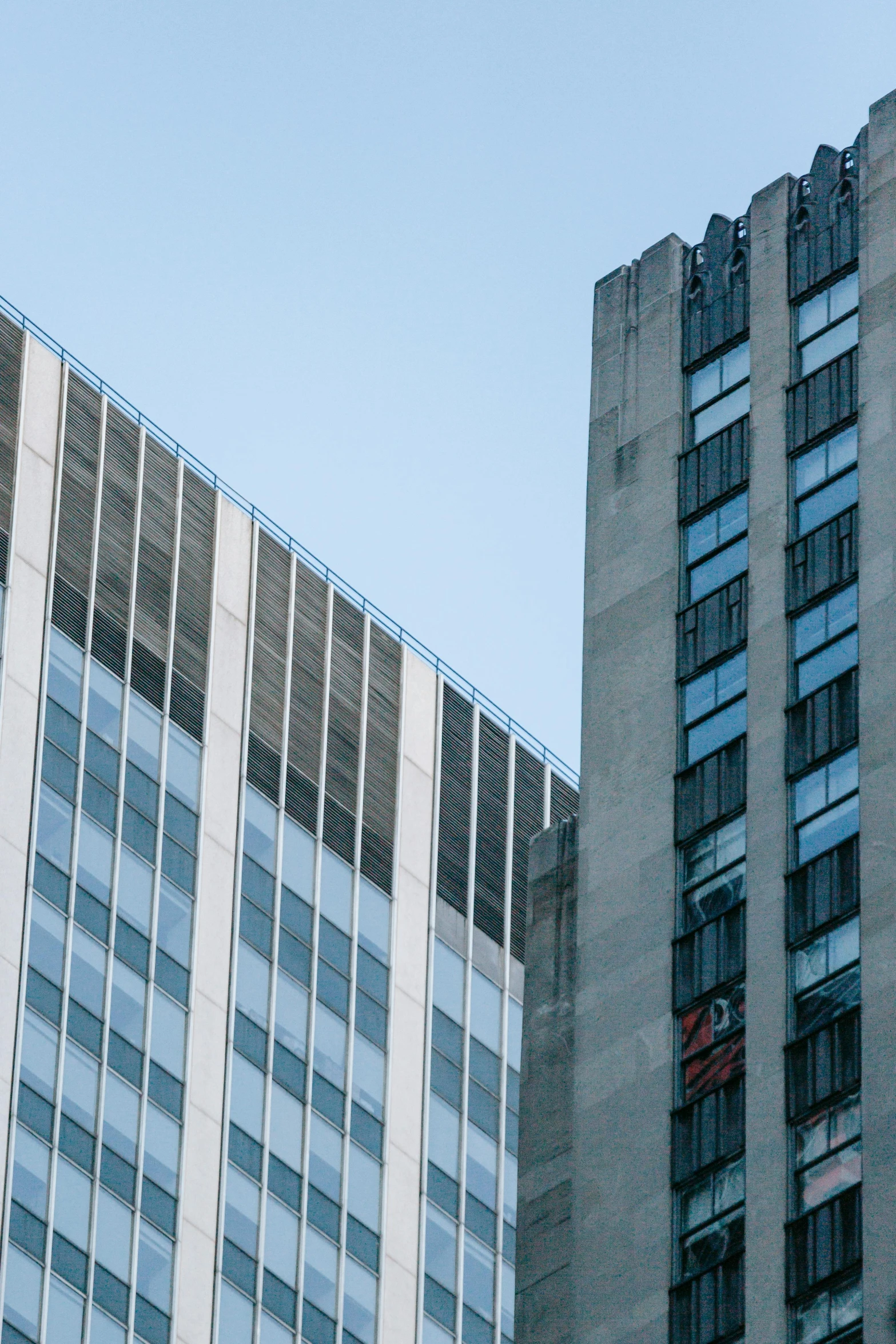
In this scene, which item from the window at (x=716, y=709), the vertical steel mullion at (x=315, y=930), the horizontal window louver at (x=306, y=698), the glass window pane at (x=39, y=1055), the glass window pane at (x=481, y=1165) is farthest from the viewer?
the horizontal window louver at (x=306, y=698)

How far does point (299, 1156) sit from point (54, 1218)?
1056 centimetres

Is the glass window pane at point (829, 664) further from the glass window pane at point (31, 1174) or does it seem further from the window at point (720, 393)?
the glass window pane at point (31, 1174)

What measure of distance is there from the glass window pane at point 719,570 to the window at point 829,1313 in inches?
652

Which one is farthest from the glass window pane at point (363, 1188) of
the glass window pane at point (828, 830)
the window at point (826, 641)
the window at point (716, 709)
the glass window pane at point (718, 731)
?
the glass window pane at point (828, 830)

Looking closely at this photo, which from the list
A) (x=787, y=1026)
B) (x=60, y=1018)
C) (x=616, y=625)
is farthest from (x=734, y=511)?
(x=60, y=1018)

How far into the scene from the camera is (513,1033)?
115 m

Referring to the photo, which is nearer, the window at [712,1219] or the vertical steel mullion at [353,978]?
the window at [712,1219]

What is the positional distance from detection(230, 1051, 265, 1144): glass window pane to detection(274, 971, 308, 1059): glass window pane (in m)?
1.82

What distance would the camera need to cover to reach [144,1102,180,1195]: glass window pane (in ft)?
331

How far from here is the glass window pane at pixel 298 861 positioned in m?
110

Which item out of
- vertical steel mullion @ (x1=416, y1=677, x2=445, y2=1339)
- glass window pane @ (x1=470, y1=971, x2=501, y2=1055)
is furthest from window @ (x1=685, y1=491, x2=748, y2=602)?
glass window pane @ (x1=470, y1=971, x2=501, y2=1055)

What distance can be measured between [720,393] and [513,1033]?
42020 millimetres

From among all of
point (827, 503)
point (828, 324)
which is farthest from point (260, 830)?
point (827, 503)

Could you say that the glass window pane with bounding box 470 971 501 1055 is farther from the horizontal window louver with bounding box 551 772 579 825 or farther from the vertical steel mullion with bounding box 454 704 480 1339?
the horizontal window louver with bounding box 551 772 579 825
